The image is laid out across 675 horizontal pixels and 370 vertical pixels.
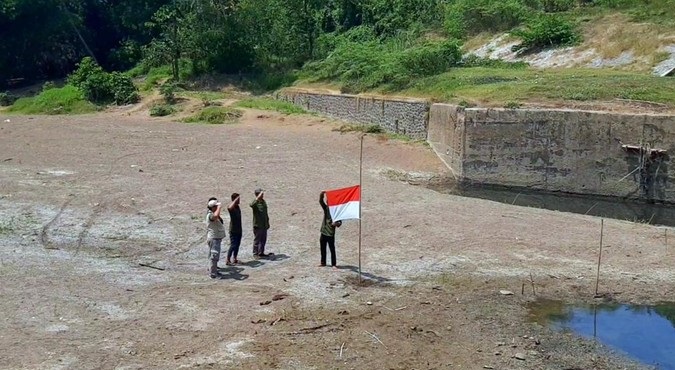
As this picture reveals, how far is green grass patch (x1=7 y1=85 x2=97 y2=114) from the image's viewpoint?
1713 inches

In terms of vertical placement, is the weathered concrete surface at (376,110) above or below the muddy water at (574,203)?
above

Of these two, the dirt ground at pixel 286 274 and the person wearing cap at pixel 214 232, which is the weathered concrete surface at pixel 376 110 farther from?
the person wearing cap at pixel 214 232

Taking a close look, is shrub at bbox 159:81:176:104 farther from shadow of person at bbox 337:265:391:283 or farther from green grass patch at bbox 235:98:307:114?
shadow of person at bbox 337:265:391:283

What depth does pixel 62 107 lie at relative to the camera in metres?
43.8

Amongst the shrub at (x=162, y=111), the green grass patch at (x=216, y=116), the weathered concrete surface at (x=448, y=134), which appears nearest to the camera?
the weathered concrete surface at (x=448, y=134)

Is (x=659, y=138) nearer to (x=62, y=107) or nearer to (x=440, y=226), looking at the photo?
(x=440, y=226)

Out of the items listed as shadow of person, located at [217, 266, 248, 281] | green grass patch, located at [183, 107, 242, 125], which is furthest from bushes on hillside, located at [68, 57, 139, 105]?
shadow of person, located at [217, 266, 248, 281]

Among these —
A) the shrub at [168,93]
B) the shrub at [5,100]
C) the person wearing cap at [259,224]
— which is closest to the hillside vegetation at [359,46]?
the shrub at [5,100]

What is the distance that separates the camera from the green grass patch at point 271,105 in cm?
3988

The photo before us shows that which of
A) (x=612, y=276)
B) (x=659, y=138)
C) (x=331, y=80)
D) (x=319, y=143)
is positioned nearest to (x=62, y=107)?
(x=331, y=80)

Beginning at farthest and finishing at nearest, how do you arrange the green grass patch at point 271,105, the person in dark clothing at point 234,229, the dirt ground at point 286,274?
1. the green grass patch at point 271,105
2. the person in dark clothing at point 234,229
3. the dirt ground at point 286,274

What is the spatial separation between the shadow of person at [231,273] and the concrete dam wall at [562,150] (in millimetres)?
14071

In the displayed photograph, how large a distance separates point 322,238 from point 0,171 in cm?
1398

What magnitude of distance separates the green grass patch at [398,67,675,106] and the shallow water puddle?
1359 centimetres
